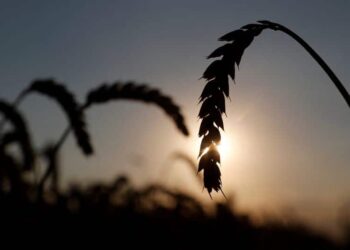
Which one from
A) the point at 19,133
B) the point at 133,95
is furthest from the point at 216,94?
the point at 19,133

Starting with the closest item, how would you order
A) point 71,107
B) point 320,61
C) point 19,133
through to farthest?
point 320,61 < point 71,107 < point 19,133

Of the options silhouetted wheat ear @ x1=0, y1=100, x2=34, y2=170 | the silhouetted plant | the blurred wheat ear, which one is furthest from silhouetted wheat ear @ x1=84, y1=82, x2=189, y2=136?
the blurred wheat ear

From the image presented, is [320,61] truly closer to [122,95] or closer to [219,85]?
[219,85]

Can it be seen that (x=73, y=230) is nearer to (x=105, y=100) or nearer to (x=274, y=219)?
(x=105, y=100)

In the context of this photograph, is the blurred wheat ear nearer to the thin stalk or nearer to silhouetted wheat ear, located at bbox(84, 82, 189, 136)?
the thin stalk

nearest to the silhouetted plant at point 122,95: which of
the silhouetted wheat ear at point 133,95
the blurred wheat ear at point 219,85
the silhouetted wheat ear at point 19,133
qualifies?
the silhouetted wheat ear at point 133,95
